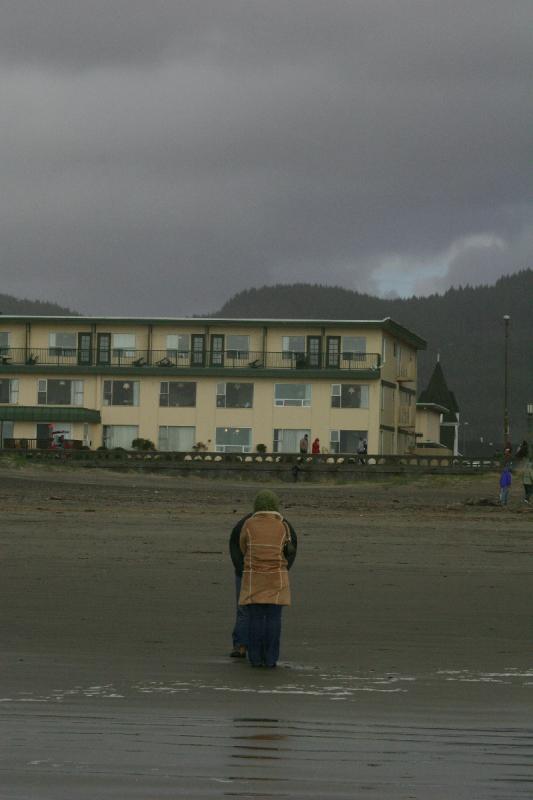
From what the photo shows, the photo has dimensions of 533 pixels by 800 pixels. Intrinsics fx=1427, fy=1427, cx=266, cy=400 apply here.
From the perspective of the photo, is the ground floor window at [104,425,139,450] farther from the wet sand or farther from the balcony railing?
the wet sand

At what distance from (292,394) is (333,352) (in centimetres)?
344

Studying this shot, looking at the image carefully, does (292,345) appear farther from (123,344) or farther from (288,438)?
(123,344)

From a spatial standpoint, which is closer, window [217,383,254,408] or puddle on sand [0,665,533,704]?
puddle on sand [0,665,533,704]

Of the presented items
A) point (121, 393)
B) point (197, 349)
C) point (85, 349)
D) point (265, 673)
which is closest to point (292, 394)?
point (197, 349)

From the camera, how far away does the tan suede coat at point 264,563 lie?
12602 millimetres

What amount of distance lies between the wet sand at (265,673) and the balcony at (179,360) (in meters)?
53.9

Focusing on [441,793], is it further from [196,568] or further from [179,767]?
[196,568]

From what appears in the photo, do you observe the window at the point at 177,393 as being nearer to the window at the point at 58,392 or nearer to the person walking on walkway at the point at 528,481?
the window at the point at 58,392

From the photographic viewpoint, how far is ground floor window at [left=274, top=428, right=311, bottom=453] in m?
79.1

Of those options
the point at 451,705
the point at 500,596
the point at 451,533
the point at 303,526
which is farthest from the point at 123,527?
the point at 451,705

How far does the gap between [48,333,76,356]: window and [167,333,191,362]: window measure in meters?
5.58

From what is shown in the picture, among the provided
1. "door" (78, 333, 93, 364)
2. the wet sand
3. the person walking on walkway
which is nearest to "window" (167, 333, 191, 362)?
"door" (78, 333, 93, 364)

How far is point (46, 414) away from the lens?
3113 inches

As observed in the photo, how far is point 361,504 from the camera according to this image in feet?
135
